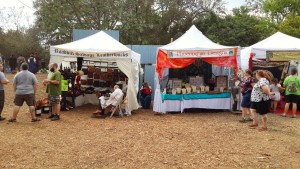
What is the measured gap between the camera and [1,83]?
9.31 m

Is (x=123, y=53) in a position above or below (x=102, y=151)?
above

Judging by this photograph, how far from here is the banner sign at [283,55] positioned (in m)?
13.1

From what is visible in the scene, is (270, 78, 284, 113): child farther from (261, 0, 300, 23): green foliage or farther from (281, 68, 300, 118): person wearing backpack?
(261, 0, 300, 23): green foliage

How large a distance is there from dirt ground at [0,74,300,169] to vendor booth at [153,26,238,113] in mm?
1138

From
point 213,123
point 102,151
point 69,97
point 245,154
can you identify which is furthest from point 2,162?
point 69,97

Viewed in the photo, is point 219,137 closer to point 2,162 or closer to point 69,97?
point 2,162

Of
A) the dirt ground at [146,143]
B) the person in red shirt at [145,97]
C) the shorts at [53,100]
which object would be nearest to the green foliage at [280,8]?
the person in red shirt at [145,97]

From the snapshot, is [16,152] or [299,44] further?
[299,44]

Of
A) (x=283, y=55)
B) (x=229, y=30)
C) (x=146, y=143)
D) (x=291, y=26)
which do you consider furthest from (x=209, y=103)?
(x=291, y=26)

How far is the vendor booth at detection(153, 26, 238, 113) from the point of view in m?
11.5

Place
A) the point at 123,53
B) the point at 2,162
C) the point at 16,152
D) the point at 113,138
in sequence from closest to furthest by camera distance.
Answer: the point at 2,162 < the point at 16,152 < the point at 113,138 < the point at 123,53

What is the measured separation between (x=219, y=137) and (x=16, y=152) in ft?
14.3

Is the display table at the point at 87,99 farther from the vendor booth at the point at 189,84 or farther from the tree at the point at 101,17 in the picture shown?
the tree at the point at 101,17

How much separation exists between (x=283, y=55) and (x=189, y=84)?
4.21 m
